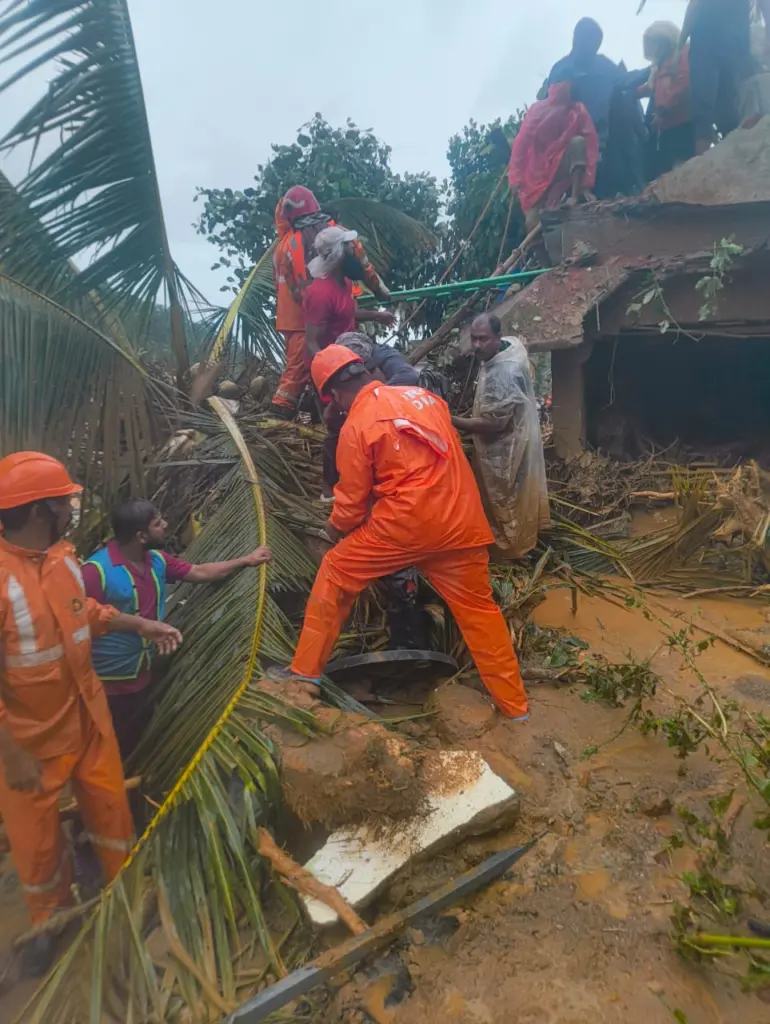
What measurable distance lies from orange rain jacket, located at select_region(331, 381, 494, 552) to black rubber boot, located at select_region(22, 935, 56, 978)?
1.86 metres

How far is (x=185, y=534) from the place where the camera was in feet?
13.8

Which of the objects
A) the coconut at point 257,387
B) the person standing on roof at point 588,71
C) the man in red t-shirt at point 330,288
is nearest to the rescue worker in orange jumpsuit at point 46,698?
the man in red t-shirt at point 330,288

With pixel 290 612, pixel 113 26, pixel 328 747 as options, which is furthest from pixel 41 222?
pixel 328 747

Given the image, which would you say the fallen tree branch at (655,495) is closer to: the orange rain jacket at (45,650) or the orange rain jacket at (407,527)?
the orange rain jacket at (407,527)

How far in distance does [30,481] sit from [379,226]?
215 inches

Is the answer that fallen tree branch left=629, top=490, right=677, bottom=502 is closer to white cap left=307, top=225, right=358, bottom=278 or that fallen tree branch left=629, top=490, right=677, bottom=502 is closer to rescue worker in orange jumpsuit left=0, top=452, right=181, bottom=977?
white cap left=307, top=225, right=358, bottom=278

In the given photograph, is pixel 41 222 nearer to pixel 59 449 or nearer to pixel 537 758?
pixel 59 449

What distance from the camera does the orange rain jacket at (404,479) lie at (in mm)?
2791

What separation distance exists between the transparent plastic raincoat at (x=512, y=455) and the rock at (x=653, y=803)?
2020 millimetres

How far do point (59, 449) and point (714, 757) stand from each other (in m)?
3.33

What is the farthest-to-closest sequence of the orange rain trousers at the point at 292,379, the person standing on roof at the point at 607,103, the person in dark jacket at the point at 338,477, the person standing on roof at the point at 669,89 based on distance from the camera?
the person standing on roof at the point at 669,89, the person standing on roof at the point at 607,103, the orange rain trousers at the point at 292,379, the person in dark jacket at the point at 338,477

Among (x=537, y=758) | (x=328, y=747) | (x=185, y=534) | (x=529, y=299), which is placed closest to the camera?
(x=328, y=747)

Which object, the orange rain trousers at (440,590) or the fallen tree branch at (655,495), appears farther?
the fallen tree branch at (655,495)

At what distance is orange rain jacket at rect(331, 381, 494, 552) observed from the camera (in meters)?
2.79
